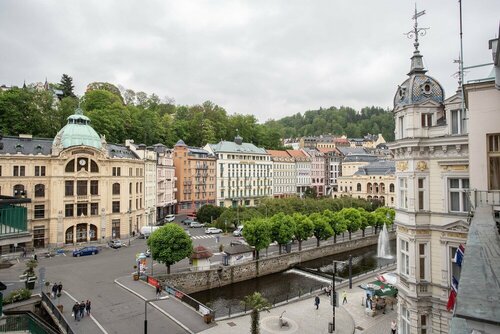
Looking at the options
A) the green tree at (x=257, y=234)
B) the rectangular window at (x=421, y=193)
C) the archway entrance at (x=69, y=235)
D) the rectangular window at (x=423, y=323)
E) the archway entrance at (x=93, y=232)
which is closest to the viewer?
the rectangular window at (x=423, y=323)

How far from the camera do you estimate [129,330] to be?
24438 millimetres

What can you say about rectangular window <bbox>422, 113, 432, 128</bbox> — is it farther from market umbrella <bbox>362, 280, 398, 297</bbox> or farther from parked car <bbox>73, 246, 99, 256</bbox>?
parked car <bbox>73, 246, 99, 256</bbox>

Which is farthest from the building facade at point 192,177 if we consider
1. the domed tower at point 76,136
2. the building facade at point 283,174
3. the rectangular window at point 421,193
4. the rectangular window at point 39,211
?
the rectangular window at point 421,193

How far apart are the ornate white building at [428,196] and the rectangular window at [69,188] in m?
49.3

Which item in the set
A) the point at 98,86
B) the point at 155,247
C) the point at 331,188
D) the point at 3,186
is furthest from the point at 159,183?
the point at 331,188

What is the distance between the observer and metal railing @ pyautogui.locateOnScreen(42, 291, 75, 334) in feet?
76.7

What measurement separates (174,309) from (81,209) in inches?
1340

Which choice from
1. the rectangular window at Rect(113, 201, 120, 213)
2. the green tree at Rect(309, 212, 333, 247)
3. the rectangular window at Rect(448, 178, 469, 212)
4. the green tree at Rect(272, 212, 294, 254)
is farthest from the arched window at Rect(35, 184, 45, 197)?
the rectangular window at Rect(448, 178, 469, 212)

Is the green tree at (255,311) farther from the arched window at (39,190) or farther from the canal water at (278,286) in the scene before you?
Answer: the arched window at (39,190)

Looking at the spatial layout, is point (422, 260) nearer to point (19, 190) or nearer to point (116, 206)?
point (116, 206)

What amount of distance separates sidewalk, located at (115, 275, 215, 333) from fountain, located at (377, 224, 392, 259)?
1502 inches

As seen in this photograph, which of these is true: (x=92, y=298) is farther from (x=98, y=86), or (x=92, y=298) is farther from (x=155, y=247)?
(x=98, y=86)

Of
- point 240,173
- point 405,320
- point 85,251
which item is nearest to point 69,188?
point 85,251

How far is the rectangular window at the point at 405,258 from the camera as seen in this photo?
1944 centimetres
